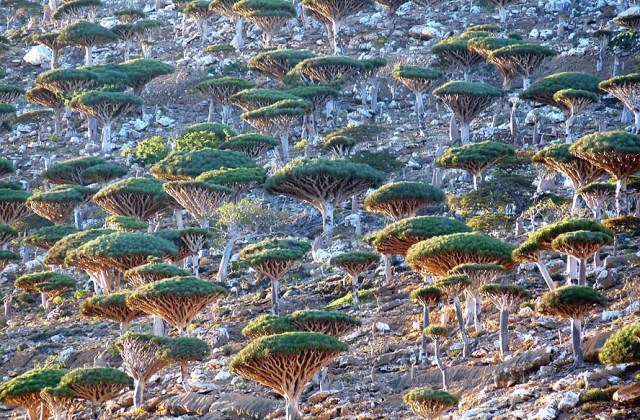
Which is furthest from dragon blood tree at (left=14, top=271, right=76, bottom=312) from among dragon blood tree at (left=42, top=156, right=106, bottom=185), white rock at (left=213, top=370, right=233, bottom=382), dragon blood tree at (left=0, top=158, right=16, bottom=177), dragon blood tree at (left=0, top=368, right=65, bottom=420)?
dragon blood tree at (left=0, top=158, right=16, bottom=177)

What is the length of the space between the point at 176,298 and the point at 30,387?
25.0 ft

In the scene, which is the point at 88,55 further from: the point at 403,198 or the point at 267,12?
the point at 403,198

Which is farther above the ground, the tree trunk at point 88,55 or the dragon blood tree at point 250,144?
the tree trunk at point 88,55

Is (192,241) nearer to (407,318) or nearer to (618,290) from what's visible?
(407,318)

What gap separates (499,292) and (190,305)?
586 inches

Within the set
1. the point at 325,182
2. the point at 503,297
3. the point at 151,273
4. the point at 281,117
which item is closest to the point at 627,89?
the point at 325,182

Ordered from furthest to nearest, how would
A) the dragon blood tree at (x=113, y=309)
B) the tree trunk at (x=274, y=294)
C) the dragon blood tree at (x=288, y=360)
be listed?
the tree trunk at (x=274, y=294), the dragon blood tree at (x=113, y=309), the dragon blood tree at (x=288, y=360)

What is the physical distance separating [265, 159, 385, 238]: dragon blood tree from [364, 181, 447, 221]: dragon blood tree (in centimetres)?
468

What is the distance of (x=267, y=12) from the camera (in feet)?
361

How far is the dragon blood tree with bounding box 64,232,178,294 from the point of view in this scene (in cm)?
6669

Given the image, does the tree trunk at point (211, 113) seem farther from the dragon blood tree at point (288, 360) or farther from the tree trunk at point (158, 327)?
the dragon blood tree at point (288, 360)

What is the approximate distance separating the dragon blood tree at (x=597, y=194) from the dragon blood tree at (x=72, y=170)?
120ft

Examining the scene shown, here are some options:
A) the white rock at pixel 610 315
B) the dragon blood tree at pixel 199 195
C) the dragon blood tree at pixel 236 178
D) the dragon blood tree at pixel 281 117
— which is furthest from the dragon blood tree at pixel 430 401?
the dragon blood tree at pixel 281 117

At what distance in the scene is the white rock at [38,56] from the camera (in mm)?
120312
